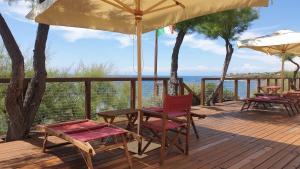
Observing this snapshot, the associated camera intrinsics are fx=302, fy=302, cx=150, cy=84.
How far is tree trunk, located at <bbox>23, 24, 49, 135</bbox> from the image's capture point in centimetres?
529

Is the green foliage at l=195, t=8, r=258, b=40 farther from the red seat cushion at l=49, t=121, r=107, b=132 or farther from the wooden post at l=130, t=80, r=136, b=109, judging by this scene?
the red seat cushion at l=49, t=121, r=107, b=132

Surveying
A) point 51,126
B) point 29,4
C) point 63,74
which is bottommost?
point 51,126

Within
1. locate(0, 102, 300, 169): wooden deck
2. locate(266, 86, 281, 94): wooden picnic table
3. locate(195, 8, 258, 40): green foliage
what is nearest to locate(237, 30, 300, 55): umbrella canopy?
locate(195, 8, 258, 40): green foliage

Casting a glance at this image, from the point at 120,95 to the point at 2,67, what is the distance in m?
3.27

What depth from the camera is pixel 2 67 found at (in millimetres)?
8078

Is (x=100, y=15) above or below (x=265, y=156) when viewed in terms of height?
above

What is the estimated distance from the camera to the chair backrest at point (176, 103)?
407cm

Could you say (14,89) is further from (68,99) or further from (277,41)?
(277,41)

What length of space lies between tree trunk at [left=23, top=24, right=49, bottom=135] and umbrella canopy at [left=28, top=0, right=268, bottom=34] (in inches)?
29.1

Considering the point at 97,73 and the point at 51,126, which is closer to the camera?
the point at 51,126

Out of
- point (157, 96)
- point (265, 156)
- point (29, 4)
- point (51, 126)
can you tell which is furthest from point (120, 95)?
point (265, 156)

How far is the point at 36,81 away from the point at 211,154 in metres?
3.22

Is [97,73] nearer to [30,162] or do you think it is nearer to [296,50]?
[30,162]

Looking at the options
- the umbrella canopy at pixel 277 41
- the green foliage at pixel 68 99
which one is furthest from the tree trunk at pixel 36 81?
the umbrella canopy at pixel 277 41
